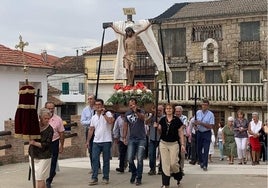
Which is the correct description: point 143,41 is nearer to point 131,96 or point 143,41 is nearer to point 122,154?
point 131,96

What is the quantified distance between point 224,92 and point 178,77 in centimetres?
438

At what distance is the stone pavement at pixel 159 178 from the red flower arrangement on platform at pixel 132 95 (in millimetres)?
1673

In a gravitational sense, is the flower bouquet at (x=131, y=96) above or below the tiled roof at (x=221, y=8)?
below

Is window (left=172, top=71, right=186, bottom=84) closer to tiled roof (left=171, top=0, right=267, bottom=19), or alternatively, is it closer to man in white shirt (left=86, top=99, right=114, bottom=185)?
tiled roof (left=171, top=0, right=267, bottom=19)

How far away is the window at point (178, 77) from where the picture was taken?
3531cm

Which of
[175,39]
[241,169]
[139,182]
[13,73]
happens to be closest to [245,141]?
[241,169]

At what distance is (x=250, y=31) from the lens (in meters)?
32.9

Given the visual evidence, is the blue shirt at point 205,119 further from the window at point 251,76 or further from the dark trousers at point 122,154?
the window at point 251,76

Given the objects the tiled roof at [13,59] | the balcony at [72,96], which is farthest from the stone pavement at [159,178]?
the balcony at [72,96]

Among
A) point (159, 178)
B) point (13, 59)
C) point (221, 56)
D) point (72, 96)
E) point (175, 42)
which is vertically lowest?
point (159, 178)

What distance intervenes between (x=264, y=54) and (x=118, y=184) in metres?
24.2

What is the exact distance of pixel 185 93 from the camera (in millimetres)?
33406

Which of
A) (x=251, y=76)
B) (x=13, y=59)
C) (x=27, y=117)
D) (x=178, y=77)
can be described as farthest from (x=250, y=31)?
(x=27, y=117)

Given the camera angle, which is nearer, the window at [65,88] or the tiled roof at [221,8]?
the tiled roof at [221,8]
